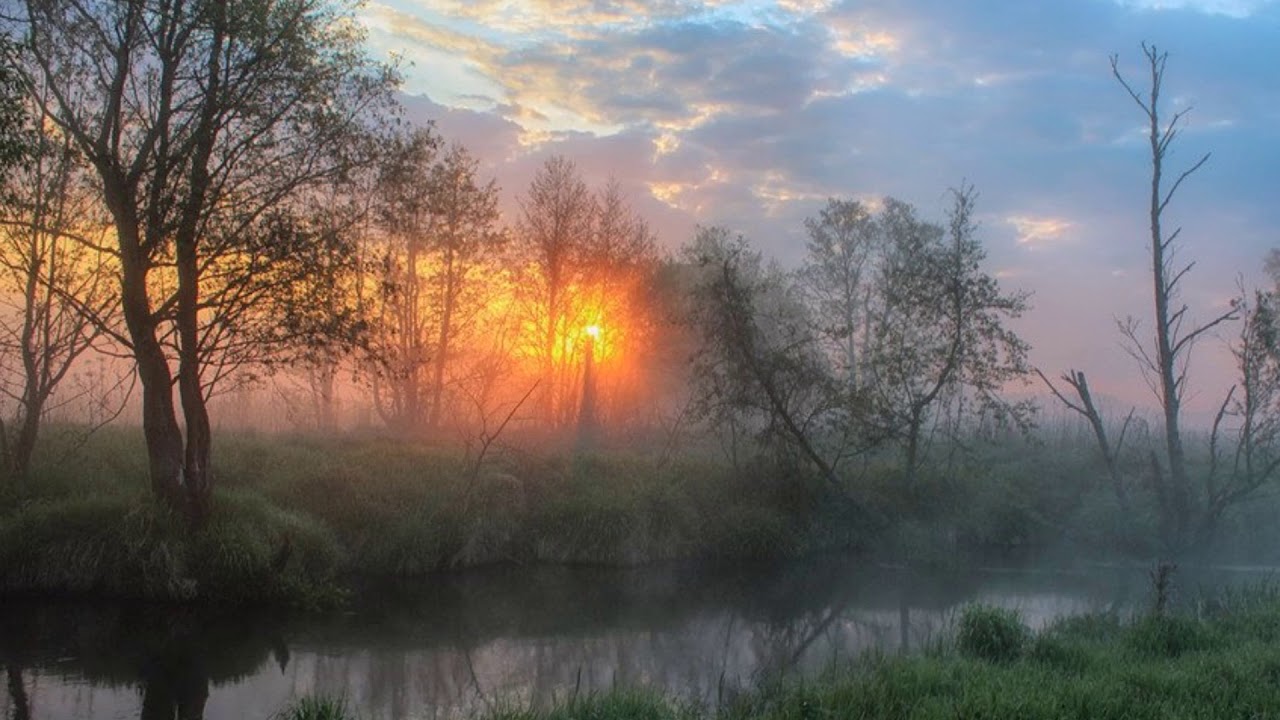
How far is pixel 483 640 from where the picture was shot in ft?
57.5

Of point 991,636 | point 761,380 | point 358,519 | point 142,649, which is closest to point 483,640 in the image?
point 142,649

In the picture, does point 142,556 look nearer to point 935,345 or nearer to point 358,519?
point 358,519

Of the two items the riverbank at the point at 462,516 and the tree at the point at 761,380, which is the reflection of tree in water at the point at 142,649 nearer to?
the riverbank at the point at 462,516

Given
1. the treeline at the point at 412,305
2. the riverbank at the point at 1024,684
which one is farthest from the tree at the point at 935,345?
the riverbank at the point at 1024,684

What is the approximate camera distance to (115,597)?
17.5 m

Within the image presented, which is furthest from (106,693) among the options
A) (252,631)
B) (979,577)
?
(979,577)

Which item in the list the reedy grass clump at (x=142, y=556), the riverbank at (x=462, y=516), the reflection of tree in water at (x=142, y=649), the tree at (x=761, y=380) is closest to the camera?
the reflection of tree in water at (x=142, y=649)

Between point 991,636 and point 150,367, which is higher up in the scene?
point 150,367

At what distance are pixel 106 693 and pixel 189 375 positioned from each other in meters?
7.10

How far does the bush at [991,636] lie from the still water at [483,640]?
2.23m

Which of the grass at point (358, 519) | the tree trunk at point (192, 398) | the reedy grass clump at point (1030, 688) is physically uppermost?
the tree trunk at point (192, 398)

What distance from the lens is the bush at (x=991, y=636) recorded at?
12.6 m

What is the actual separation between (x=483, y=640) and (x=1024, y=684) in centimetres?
1020

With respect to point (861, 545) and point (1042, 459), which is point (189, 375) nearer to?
point (861, 545)
